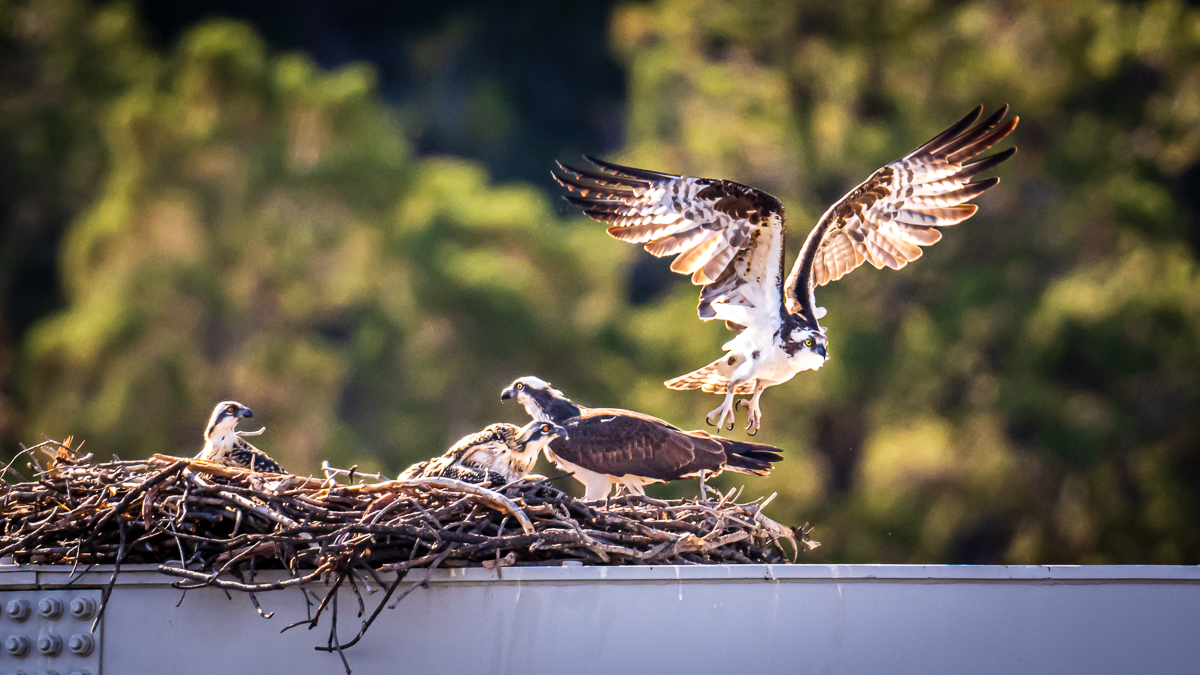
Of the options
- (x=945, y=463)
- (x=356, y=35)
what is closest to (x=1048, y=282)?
(x=945, y=463)

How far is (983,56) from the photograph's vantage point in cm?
1067

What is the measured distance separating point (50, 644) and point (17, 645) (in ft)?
0.31

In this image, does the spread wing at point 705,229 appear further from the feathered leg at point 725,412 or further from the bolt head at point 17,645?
the bolt head at point 17,645

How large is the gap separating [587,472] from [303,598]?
1.57 meters

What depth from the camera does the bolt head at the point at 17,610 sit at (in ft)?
11.5

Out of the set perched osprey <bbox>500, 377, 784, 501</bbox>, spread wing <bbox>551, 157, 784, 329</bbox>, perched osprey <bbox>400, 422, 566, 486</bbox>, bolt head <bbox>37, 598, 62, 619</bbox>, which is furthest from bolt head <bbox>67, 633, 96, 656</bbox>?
spread wing <bbox>551, 157, 784, 329</bbox>

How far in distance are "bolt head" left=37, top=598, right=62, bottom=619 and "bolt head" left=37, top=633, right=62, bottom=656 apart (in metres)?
0.06

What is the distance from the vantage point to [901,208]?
5312 millimetres

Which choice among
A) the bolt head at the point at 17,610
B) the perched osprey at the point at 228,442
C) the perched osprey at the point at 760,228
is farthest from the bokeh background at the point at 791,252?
the bolt head at the point at 17,610

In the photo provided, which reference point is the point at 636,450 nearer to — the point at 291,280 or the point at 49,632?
the point at 49,632

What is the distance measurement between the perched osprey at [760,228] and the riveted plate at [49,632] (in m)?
2.45

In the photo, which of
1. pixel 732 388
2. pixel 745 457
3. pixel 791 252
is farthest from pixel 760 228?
pixel 791 252

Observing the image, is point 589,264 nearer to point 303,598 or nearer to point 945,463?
point 945,463

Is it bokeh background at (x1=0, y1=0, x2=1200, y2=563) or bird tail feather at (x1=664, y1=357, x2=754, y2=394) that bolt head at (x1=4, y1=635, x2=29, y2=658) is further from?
bokeh background at (x1=0, y1=0, x2=1200, y2=563)
